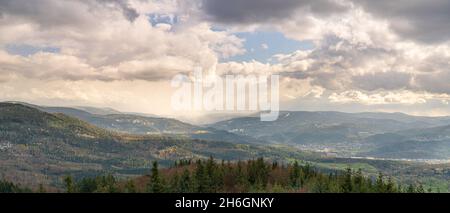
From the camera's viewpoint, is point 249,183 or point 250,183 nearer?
point 249,183

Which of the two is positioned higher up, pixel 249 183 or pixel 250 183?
pixel 249 183
